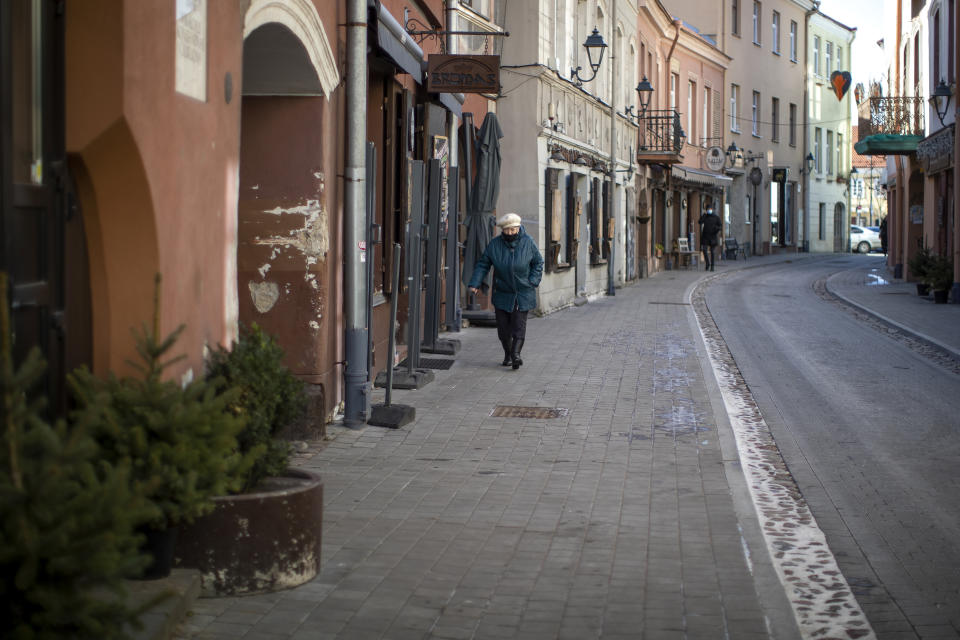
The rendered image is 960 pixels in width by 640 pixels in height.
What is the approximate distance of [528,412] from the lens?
10.3 metres

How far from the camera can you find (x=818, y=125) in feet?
189

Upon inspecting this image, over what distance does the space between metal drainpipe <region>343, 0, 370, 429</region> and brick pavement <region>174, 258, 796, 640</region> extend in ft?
1.02

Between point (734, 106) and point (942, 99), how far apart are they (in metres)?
22.8

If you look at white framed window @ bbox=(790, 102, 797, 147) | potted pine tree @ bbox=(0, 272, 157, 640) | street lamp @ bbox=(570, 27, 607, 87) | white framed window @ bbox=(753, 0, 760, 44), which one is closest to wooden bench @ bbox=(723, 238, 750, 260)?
white framed window @ bbox=(753, 0, 760, 44)

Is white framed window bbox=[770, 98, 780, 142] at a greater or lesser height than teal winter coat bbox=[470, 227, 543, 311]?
greater

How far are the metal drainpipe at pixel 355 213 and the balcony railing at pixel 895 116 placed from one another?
74.3 ft

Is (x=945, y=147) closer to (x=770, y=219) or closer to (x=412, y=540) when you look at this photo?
(x=412, y=540)

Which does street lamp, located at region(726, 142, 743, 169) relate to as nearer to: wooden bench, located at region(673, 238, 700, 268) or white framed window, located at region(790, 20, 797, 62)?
wooden bench, located at region(673, 238, 700, 268)

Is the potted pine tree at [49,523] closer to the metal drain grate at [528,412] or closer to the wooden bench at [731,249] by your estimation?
the metal drain grate at [528,412]

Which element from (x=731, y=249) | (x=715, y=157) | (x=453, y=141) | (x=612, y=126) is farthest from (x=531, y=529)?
(x=731, y=249)

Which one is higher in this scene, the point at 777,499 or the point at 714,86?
the point at 714,86

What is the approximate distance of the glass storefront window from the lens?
449 centimetres

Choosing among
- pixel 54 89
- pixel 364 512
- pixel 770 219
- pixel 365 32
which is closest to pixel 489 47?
pixel 365 32

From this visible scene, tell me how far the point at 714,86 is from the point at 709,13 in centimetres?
304
